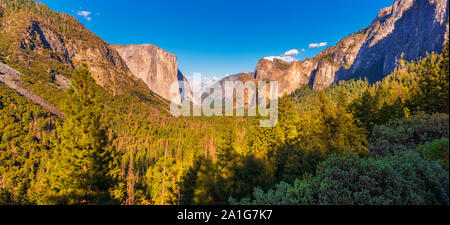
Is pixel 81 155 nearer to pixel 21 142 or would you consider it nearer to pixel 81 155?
pixel 81 155

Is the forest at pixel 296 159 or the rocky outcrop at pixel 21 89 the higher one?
the rocky outcrop at pixel 21 89

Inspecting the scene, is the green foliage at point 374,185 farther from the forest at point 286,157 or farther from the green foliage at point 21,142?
the green foliage at point 21,142

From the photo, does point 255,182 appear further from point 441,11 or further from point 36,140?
point 441,11

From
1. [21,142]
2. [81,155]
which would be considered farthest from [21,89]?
[81,155]

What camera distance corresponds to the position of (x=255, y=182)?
22922 mm

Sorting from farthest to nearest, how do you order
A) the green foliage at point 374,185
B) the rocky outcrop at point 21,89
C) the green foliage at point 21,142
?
the rocky outcrop at point 21,89, the green foliage at point 21,142, the green foliage at point 374,185

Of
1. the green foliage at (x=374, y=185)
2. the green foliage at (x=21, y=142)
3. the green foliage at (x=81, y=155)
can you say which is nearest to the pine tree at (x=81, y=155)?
the green foliage at (x=81, y=155)

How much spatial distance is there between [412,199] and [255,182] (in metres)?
19.1

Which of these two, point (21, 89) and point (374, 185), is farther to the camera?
point (21, 89)

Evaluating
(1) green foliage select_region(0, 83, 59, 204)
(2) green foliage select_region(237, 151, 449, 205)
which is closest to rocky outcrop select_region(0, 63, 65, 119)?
(1) green foliage select_region(0, 83, 59, 204)

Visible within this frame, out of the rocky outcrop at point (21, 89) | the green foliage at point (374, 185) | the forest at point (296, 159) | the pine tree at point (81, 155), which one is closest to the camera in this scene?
the green foliage at point (374, 185)

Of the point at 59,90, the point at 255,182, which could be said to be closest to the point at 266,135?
the point at 255,182
